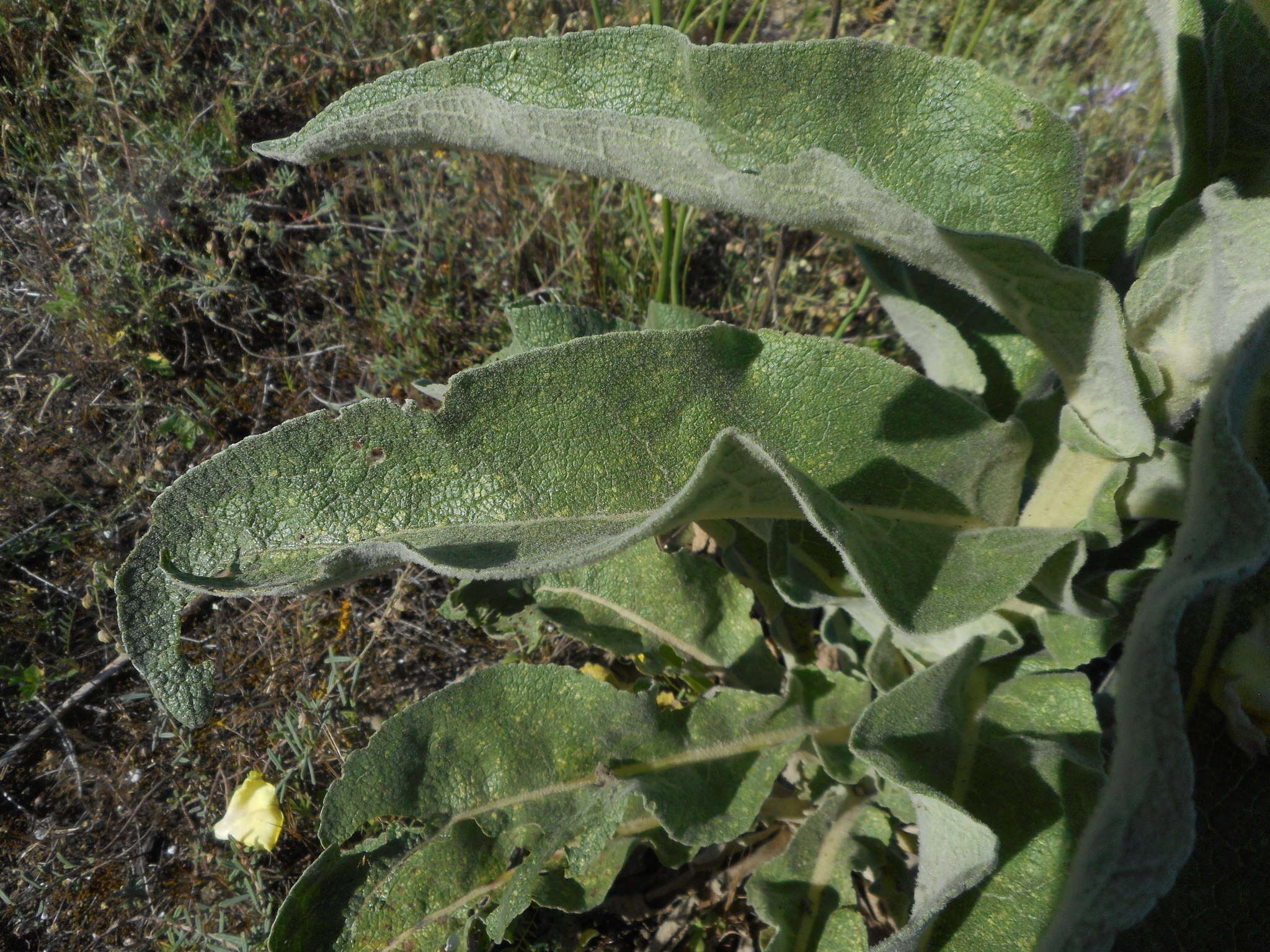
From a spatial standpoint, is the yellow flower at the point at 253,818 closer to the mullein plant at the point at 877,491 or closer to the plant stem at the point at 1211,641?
the mullein plant at the point at 877,491

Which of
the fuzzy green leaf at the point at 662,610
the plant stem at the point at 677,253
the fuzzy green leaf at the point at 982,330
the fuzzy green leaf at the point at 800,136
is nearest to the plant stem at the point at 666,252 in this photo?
the plant stem at the point at 677,253

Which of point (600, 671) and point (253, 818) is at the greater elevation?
point (600, 671)

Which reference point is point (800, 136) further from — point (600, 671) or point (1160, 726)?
point (600, 671)

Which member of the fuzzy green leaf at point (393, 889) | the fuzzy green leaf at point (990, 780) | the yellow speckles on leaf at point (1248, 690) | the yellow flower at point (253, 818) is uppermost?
the yellow speckles on leaf at point (1248, 690)

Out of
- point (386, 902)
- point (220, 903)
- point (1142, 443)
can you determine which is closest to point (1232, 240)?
point (1142, 443)

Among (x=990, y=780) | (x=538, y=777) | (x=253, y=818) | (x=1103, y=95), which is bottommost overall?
(x=253, y=818)

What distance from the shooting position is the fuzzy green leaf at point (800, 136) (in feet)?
3.14

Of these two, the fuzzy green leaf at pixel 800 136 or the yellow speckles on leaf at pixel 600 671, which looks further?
the yellow speckles on leaf at pixel 600 671

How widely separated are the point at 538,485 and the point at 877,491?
1.59ft

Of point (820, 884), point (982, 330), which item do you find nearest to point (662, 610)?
point (820, 884)

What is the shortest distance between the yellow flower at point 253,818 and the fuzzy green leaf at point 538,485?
1.01 m

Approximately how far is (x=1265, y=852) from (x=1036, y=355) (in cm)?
79

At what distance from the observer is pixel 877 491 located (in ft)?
4.08

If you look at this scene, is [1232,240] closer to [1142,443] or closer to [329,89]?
[1142,443]
